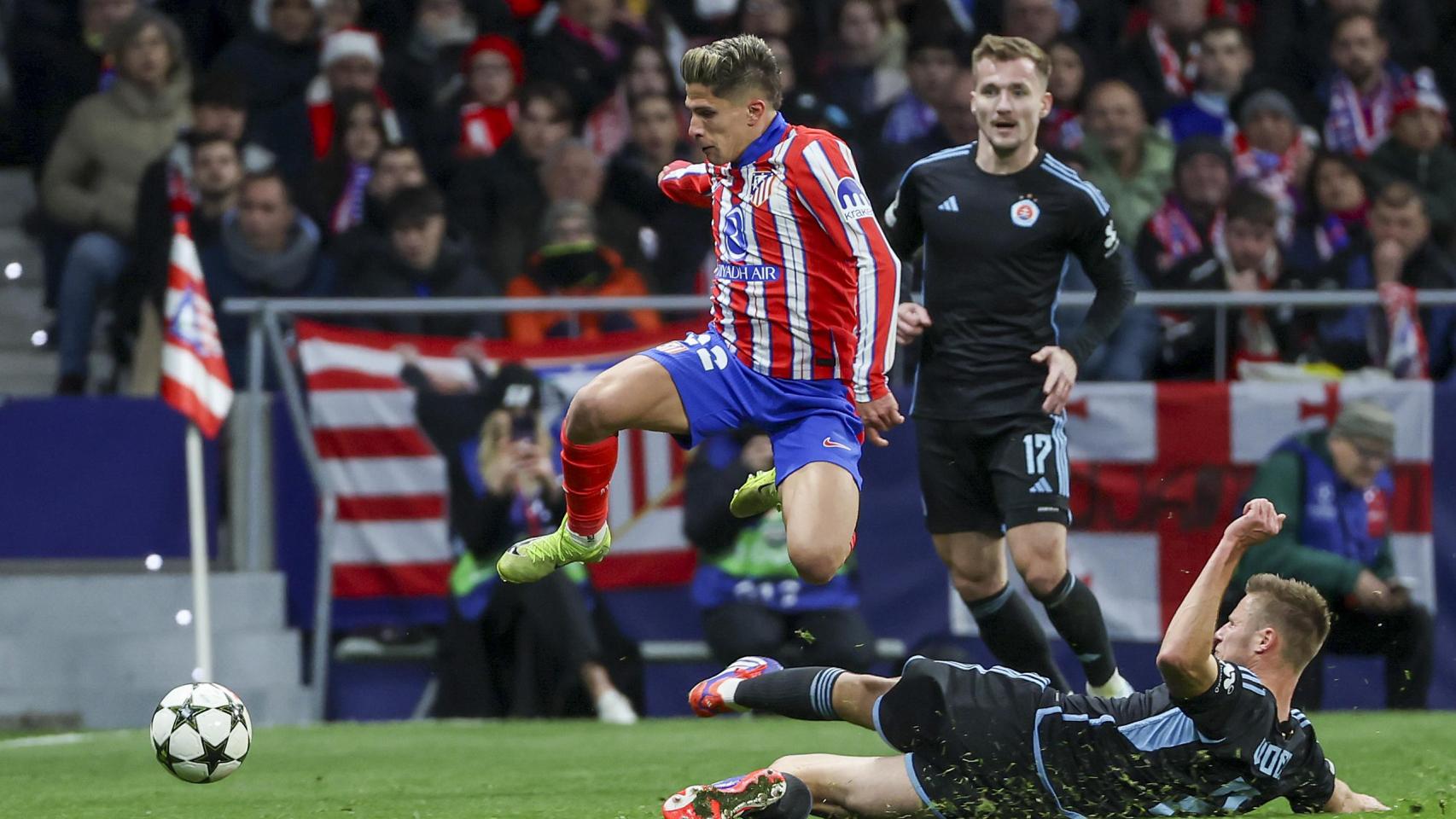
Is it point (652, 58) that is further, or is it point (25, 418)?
point (652, 58)

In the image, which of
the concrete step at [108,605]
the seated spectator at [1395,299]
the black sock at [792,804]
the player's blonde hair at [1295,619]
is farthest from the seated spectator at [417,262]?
the player's blonde hair at [1295,619]

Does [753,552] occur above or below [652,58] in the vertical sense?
below

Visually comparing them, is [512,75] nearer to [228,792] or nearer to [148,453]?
[148,453]

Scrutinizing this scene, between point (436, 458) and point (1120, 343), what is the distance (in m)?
3.49

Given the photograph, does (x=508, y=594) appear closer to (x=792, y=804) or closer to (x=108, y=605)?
(x=108, y=605)

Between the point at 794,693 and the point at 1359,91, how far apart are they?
8.51 m

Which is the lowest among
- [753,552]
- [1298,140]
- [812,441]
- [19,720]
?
[19,720]

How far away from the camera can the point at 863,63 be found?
12.7 meters

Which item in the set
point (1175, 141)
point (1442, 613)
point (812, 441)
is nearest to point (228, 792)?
point (812, 441)

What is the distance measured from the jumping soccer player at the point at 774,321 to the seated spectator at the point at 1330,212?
18.7 feet

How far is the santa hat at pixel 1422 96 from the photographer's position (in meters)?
12.6

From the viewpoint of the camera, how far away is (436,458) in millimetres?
10539

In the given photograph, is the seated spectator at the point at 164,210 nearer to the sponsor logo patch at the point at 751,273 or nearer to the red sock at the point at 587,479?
the red sock at the point at 587,479

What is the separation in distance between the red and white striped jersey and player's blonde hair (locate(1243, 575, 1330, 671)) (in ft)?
5.35
